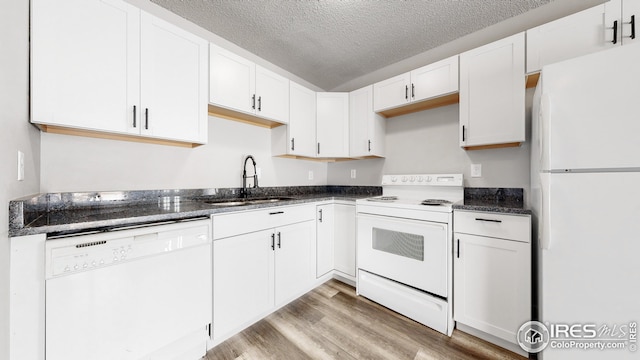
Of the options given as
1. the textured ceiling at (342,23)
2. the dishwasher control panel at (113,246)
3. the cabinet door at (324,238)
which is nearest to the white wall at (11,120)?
the dishwasher control panel at (113,246)

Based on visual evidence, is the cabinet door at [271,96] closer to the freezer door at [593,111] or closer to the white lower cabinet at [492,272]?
the white lower cabinet at [492,272]

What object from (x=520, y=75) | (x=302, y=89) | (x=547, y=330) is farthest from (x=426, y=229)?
(x=302, y=89)

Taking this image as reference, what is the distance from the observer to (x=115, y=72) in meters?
1.30

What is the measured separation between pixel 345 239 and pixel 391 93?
1654 millimetres

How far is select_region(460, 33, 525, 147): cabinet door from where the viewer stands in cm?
163


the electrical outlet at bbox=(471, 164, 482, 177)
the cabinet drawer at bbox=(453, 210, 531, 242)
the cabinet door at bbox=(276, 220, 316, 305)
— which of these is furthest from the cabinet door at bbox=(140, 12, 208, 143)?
the electrical outlet at bbox=(471, 164, 482, 177)

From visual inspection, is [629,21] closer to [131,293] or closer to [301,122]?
[301,122]

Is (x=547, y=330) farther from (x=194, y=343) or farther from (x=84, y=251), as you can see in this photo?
(x=84, y=251)

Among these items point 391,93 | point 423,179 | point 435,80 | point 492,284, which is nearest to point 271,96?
point 391,93

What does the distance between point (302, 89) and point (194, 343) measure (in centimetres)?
248

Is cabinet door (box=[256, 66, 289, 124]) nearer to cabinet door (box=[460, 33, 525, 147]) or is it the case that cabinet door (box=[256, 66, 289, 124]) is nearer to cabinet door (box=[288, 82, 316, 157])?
cabinet door (box=[288, 82, 316, 157])

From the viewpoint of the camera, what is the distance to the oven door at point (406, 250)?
1639 mm

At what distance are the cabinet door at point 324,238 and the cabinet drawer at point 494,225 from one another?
120cm

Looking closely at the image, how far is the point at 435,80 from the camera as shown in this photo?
2012mm
